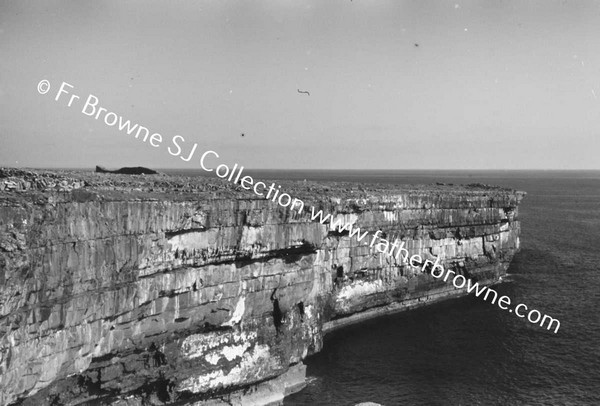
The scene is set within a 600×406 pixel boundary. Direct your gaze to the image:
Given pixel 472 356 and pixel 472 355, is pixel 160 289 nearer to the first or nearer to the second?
pixel 472 356

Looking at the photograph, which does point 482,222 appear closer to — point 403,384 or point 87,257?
point 403,384

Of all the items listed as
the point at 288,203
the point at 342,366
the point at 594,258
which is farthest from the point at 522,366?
the point at 594,258

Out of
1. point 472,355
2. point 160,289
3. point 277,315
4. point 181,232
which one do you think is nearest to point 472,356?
point 472,355

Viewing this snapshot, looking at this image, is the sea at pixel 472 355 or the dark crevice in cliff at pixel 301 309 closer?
the sea at pixel 472 355

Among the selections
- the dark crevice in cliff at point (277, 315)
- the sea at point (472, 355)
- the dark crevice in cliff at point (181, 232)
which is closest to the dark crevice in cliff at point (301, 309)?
the dark crevice in cliff at point (277, 315)

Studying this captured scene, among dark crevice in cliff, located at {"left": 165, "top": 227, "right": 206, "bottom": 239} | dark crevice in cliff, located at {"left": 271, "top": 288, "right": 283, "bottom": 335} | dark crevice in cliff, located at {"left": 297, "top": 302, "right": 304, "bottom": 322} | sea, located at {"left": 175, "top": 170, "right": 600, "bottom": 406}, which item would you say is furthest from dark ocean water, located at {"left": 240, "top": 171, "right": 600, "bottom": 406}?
dark crevice in cliff, located at {"left": 165, "top": 227, "right": 206, "bottom": 239}

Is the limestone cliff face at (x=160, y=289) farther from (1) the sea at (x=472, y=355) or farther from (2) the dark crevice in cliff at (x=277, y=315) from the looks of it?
(1) the sea at (x=472, y=355)

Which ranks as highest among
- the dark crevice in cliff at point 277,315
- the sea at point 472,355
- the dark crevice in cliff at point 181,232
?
the dark crevice in cliff at point 181,232

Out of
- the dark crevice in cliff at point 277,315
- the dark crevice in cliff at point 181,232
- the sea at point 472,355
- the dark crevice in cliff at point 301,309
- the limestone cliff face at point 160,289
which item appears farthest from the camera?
the dark crevice in cliff at point 301,309
